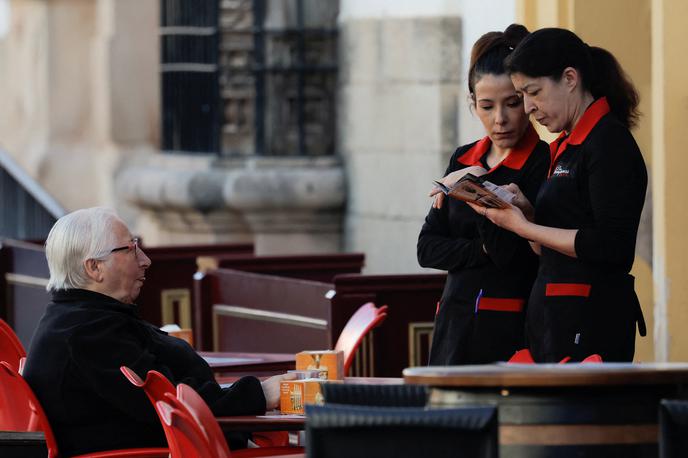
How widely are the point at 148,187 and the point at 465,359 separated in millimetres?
9571

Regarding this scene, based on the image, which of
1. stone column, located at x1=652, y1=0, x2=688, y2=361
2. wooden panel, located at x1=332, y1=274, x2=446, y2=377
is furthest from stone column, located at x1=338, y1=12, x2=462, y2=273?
stone column, located at x1=652, y1=0, x2=688, y2=361

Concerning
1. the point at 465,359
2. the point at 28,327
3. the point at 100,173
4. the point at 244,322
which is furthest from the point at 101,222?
the point at 100,173

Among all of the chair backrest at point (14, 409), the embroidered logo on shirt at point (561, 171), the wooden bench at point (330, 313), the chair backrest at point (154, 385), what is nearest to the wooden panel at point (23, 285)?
the wooden bench at point (330, 313)

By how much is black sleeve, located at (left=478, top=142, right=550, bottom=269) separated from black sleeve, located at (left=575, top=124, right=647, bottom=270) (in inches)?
20.2

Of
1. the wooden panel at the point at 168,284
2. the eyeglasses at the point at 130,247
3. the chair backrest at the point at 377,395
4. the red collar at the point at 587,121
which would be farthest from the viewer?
the wooden panel at the point at 168,284

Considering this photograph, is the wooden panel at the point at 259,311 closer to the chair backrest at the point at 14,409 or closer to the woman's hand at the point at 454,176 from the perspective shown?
the chair backrest at the point at 14,409

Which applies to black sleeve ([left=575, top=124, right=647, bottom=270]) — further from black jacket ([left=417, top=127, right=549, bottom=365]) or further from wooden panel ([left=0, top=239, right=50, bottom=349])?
wooden panel ([left=0, top=239, right=50, bottom=349])

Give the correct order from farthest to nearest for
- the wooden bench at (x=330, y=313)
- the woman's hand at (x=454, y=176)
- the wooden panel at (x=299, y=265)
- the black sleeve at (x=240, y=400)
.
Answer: the wooden panel at (x=299, y=265) → the wooden bench at (x=330, y=313) → the woman's hand at (x=454, y=176) → the black sleeve at (x=240, y=400)

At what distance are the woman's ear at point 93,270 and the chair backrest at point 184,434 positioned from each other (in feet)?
3.53

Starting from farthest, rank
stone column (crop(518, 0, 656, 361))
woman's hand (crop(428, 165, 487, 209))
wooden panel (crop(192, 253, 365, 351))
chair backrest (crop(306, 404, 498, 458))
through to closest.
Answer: wooden panel (crop(192, 253, 365, 351)) → stone column (crop(518, 0, 656, 361)) → woman's hand (crop(428, 165, 487, 209)) → chair backrest (crop(306, 404, 498, 458))

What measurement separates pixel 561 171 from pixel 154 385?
128 centimetres

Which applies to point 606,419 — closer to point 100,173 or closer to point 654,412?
point 654,412

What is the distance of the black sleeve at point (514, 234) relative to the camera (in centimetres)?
605

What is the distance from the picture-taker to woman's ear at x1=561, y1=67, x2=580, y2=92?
5.69m
